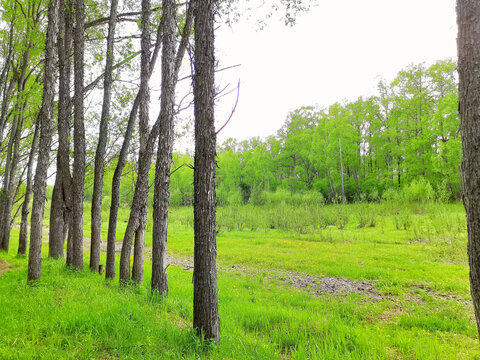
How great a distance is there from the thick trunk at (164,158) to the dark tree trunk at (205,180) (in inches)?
73.6

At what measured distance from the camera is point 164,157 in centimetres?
495

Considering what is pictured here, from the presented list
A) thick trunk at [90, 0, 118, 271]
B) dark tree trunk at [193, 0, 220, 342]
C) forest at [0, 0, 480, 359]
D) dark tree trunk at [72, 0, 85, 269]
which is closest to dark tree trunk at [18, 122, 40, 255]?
forest at [0, 0, 480, 359]

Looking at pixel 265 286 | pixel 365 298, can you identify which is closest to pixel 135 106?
pixel 265 286

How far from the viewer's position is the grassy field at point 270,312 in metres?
3.13

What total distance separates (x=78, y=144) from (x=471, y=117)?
811 centimetres

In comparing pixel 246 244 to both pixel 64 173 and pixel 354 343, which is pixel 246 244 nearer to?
pixel 64 173

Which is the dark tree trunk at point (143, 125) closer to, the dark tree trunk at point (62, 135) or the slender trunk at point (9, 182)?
the dark tree trunk at point (62, 135)

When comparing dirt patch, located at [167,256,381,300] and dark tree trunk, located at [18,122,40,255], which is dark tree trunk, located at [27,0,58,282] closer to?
dark tree trunk, located at [18,122,40,255]

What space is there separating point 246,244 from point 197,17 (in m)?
14.5

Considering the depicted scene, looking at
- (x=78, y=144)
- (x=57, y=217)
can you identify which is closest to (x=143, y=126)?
(x=78, y=144)

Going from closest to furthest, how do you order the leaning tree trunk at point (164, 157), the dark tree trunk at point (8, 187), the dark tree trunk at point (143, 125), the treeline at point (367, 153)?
the leaning tree trunk at point (164, 157)
the dark tree trunk at point (143, 125)
the dark tree trunk at point (8, 187)
the treeline at point (367, 153)

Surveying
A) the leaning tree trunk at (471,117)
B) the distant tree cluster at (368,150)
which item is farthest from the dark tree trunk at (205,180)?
the distant tree cluster at (368,150)

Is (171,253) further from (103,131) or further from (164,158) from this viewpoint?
(164,158)

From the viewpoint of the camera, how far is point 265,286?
803 centimetres
